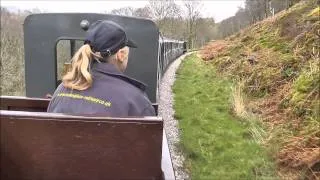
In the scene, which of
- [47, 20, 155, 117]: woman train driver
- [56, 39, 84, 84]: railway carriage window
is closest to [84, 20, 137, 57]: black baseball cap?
[47, 20, 155, 117]: woman train driver

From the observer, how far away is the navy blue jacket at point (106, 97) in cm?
308

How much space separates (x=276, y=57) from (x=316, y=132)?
5770 millimetres

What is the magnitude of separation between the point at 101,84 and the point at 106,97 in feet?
0.35


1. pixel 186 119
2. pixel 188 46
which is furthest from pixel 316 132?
pixel 188 46

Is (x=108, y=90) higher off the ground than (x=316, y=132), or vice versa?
(x=108, y=90)

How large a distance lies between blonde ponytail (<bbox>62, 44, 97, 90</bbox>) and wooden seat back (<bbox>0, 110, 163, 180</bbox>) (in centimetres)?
44

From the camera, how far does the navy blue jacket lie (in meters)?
3.08

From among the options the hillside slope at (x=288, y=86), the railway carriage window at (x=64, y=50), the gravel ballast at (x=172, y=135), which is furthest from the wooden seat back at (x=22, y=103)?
the hillside slope at (x=288, y=86)

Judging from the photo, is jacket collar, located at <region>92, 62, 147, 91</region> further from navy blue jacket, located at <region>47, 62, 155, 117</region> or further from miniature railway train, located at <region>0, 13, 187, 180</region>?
miniature railway train, located at <region>0, 13, 187, 180</region>

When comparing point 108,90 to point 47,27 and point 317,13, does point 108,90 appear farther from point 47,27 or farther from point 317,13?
point 317,13

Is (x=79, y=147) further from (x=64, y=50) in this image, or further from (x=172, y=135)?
(x=172, y=135)

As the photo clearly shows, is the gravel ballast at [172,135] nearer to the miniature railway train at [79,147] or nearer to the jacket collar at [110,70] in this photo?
the jacket collar at [110,70]

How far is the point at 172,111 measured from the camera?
10.9 meters

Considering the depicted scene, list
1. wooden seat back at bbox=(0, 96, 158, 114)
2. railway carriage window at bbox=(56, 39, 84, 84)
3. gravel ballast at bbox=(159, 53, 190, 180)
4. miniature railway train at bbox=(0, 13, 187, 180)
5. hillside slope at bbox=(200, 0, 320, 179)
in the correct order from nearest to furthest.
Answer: miniature railway train at bbox=(0, 13, 187, 180)
wooden seat back at bbox=(0, 96, 158, 114)
railway carriage window at bbox=(56, 39, 84, 84)
hillside slope at bbox=(200, 0, 320, 179)
gravel ballast at bbox=(159, 53, 190, 180)
